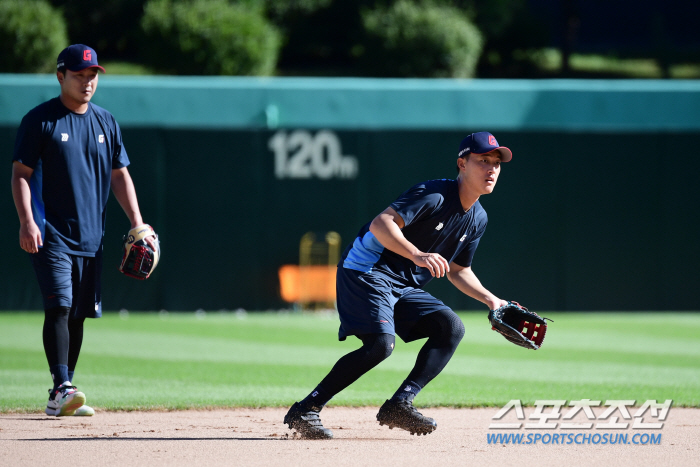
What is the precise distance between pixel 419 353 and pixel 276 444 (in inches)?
35.3

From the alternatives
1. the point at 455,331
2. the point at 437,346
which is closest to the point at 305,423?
the point at 437,346

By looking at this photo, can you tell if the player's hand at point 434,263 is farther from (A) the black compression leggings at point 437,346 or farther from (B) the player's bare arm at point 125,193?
(B) the player's bare arm at point 125,193

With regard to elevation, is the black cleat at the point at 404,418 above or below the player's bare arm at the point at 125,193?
below

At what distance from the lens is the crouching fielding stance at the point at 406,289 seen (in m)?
4.95

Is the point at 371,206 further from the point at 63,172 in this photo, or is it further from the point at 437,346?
the point at 437,346

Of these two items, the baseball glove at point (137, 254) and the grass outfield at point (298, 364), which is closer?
the baseball glove at point (137, 254)

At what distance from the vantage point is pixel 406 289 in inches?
208

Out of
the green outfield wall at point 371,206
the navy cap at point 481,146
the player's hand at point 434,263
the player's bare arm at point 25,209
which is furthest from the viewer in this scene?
the green outfield wall at point 371,206

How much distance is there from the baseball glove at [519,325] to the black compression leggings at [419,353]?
22 cm

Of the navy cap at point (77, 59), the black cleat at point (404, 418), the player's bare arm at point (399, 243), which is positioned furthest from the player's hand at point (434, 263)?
the navy cap at point (77, 59)

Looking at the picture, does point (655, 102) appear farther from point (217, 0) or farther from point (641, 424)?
point (217, 0)

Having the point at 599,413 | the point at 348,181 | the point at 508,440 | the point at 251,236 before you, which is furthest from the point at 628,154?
the point at 508,440

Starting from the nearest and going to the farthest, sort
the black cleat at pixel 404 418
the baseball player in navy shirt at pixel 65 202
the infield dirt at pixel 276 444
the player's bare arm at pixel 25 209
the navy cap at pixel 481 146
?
1. the infield dirt at pixel 276 444
2. the black cleat at pixel 404 418
3. the navy cap at pixel 481 146
4. the player's bare arm at pixel 25 209
5. the baseball player in navy shirt at pixel 65 202

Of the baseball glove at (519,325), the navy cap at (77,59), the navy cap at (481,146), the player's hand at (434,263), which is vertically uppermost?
the navy cap at (77,59)
